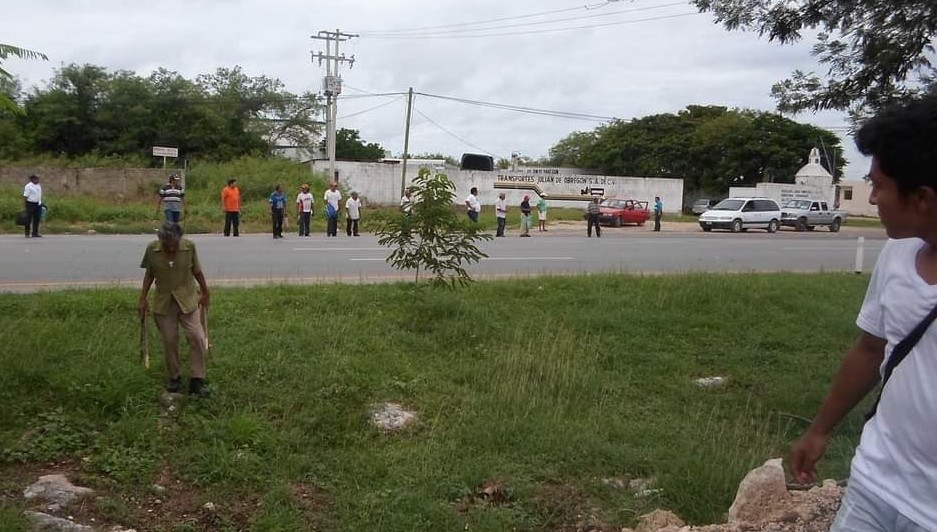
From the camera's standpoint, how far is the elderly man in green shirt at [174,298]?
20.4 feet

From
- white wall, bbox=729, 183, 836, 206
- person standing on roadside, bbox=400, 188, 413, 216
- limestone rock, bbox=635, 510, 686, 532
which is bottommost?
limestone rock, bbox=635, 510, 686, 532

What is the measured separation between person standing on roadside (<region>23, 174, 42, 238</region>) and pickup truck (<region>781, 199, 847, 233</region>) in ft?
97.2

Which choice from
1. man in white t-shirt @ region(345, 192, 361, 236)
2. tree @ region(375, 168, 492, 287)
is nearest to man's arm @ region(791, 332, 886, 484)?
tree @ region(375, 168, 492, 287)

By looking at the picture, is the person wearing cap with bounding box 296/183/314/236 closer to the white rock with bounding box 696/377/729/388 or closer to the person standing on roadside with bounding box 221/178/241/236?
the person standing on roadside with bounding box 221/178/241/236

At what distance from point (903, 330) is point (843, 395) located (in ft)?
1.35

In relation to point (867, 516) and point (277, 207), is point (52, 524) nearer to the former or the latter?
point (867, 516)

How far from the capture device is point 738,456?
5660mm

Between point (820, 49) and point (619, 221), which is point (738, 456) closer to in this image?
point (820, 49)

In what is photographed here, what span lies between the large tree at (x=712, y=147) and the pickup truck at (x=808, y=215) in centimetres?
1944

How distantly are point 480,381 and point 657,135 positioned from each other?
200 feet

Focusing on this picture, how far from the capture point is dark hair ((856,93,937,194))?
2.03m

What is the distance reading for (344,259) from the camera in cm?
1552

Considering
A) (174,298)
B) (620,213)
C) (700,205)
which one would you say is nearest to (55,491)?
(174,298)

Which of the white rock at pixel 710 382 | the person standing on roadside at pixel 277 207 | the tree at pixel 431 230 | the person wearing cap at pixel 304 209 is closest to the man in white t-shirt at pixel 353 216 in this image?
the person wearing cap at pixel 304 209
